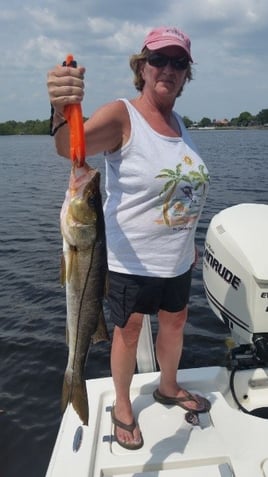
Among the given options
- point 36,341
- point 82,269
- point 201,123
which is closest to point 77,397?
point 82,269

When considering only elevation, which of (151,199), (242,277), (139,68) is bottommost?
(242,277)

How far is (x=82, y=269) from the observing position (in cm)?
206

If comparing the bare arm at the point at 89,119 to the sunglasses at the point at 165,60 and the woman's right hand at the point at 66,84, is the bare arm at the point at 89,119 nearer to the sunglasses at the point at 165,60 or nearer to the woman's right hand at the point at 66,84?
the woman's right hand at the point at 66,84

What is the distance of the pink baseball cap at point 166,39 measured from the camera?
2.50 meters

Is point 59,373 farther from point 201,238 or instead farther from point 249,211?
point 201,238

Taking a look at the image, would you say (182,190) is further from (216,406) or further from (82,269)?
(216,406)

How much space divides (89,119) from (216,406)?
2.10 metres

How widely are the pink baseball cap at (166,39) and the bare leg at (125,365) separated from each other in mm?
1575

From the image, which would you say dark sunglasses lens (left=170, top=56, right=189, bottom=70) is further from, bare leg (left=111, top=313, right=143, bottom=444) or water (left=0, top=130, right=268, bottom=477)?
water (left=0, top=130, right=268, bottom=477)

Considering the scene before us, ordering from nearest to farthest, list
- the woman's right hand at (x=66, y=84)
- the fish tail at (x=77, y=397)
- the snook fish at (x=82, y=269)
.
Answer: the woman's right hand at (x=66, y=84) → the snook fish at (x=82, y=269) → the fish tail at (x=77, y=397)

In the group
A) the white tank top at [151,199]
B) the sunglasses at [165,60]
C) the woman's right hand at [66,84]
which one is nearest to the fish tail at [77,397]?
the white tank top at [151,199]

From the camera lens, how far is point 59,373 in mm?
5617

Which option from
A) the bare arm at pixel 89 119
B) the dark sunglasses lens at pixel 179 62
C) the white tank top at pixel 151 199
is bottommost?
the white tank top at pixel 151 199

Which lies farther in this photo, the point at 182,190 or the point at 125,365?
the point at 125,365
